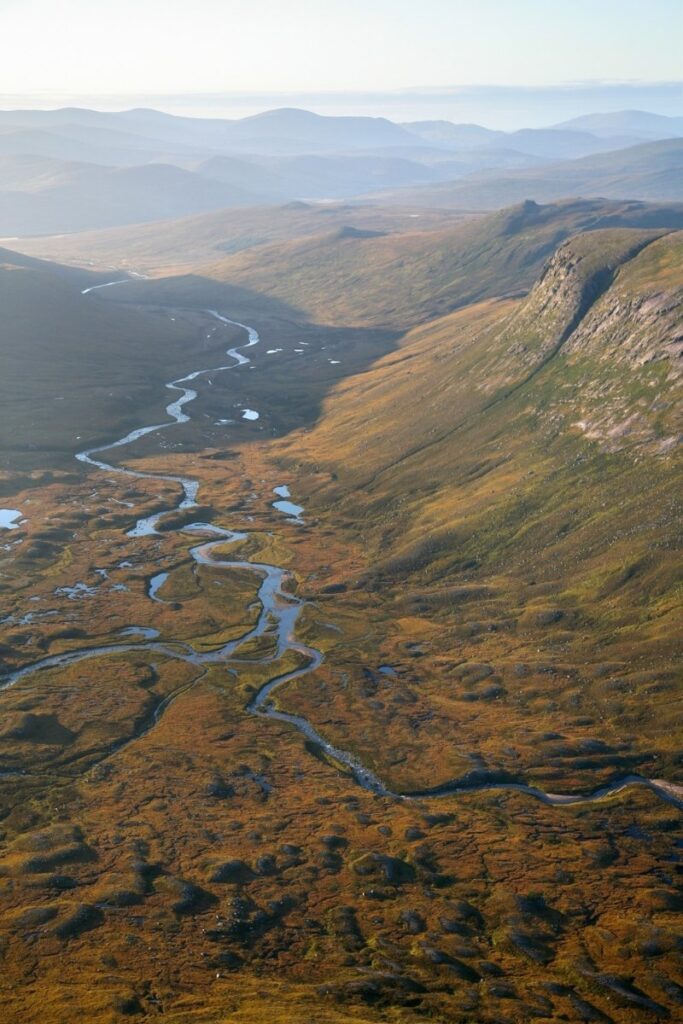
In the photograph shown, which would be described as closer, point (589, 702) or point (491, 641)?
point (589, 702)

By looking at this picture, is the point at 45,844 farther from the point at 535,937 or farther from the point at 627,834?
the point at 627,834

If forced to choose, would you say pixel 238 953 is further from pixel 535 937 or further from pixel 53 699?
pixel 53 699

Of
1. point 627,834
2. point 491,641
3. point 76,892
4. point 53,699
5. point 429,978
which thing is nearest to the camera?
point 429,978

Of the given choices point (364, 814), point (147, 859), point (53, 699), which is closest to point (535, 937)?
point (364, 814)

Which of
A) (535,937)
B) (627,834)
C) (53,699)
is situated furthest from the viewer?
(53,699)

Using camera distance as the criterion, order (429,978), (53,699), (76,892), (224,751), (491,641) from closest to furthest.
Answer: (429,978)
(76,892)
(224,751)
(53,699)
(491,641)

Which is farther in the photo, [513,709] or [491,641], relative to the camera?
[491,641]

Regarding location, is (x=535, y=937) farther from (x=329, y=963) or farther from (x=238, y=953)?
(x=238, y=953)

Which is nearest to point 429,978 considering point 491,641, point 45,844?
point 45,844

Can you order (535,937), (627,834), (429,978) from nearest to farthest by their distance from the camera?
1. (429,978)
2. (535,937)
3. (627,834)
